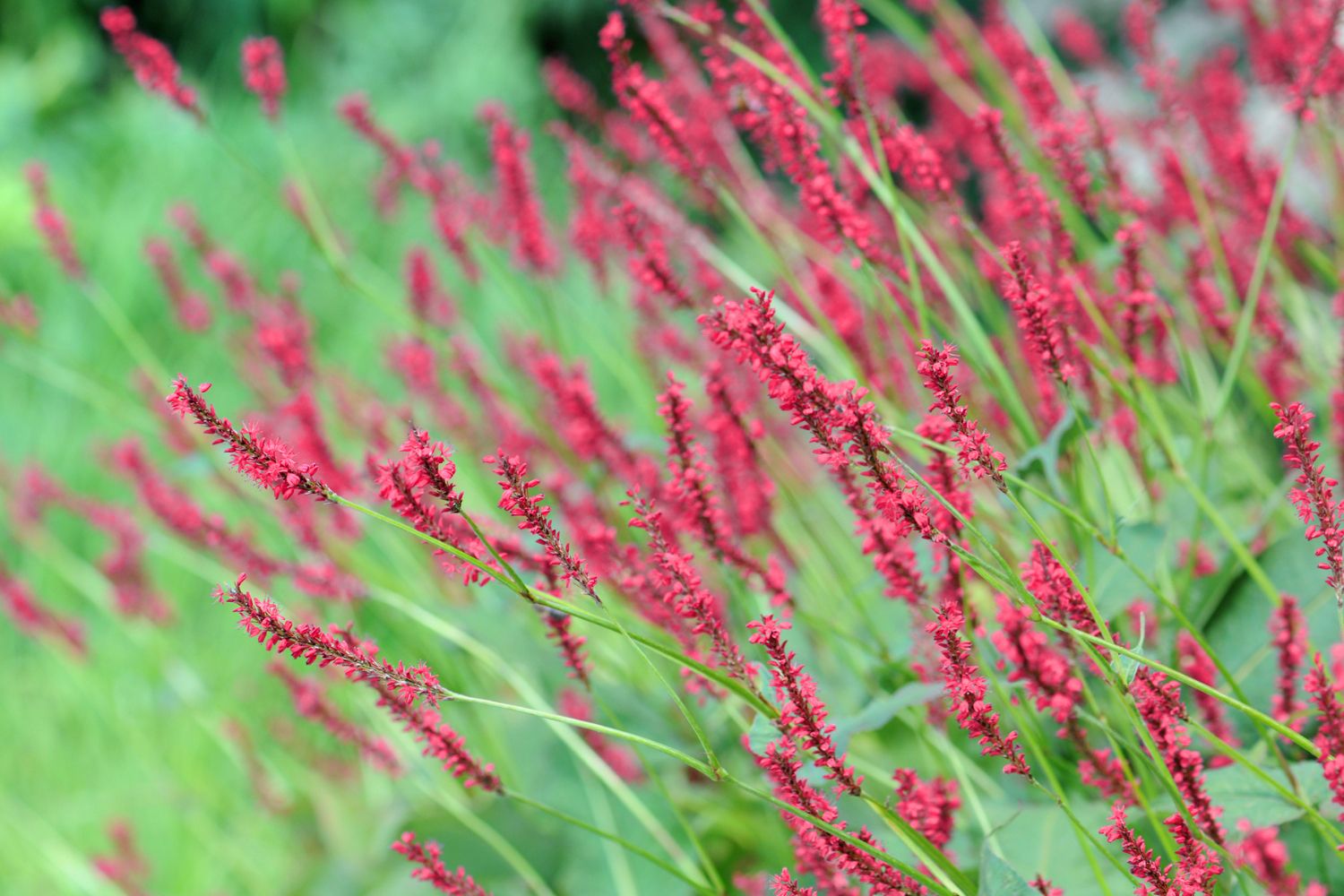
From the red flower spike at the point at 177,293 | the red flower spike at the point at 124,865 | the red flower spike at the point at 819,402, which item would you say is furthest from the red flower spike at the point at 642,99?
the red flower spike at the point at 124,865

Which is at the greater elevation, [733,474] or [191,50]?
[191,50]

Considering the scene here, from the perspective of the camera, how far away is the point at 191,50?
7.32 m

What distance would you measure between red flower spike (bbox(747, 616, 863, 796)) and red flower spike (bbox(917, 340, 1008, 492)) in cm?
18

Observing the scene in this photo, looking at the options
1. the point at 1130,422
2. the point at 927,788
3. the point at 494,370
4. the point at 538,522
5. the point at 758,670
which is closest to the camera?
the point at 538,522

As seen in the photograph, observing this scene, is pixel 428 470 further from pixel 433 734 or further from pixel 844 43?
pixel 844 43

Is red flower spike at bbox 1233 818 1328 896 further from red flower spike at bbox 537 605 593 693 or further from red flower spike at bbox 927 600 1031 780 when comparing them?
red flower spike at bbox 537 605 593 693

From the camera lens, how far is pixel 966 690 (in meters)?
0.87

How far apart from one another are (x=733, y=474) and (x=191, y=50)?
685 cm

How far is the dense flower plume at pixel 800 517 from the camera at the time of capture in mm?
917

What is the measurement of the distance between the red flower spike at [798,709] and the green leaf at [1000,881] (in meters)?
0.16

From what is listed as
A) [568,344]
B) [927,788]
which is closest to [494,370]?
[568,344]

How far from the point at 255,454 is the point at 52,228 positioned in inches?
63.1

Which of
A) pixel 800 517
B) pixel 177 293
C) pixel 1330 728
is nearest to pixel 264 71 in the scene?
pixel 177 293

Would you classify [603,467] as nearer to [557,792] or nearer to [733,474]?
[733,474]
